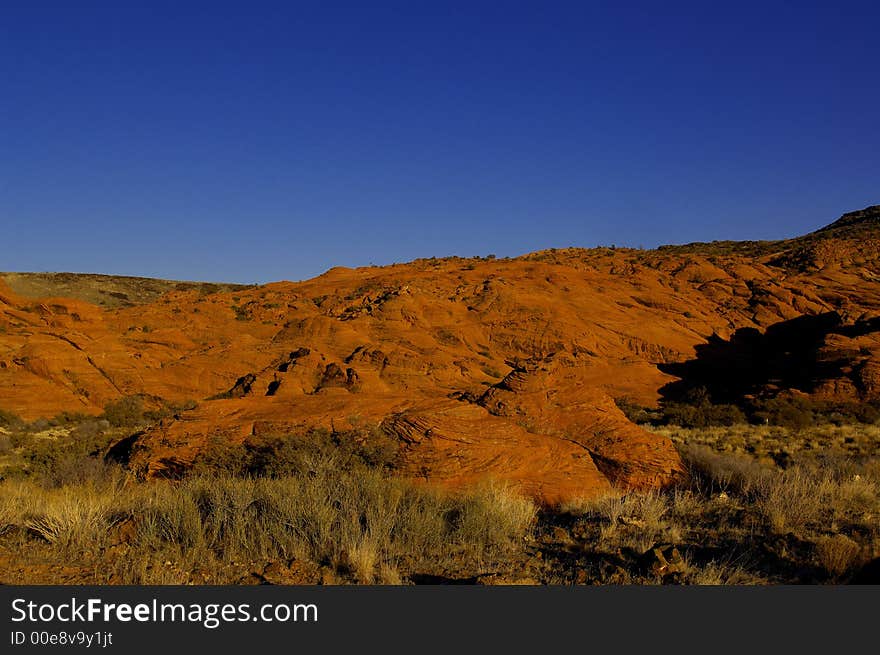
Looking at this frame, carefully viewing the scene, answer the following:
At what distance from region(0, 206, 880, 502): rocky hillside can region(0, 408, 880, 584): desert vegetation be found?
1637mm

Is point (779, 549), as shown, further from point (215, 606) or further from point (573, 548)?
point (215, 606)

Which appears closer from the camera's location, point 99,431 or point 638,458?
point 638,458

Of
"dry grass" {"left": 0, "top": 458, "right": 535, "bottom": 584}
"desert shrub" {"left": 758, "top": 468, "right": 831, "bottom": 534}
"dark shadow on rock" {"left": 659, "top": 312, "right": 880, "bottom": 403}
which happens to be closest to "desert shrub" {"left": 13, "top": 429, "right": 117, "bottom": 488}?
"dry grass" {"left": 0, "top": 458, "right": 535, "bottom": 584}

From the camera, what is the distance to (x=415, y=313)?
31531 millimetres

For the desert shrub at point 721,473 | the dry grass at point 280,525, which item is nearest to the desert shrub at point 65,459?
the dry grass at point 280,525

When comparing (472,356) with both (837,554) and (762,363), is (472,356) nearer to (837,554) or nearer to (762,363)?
(762,363)

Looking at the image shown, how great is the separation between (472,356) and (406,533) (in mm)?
22371

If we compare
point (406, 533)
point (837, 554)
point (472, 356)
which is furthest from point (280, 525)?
point (472, 356)

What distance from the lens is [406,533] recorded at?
19.1 ft

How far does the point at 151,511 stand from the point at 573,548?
445 cm

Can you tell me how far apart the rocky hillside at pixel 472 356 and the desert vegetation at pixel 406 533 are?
1637 mm

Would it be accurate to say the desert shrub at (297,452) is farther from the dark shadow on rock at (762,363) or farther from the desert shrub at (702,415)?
the dark shadow on rock at (762,363)

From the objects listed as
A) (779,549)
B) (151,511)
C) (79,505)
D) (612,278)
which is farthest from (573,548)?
(612,278)

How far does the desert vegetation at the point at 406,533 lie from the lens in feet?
16.4
